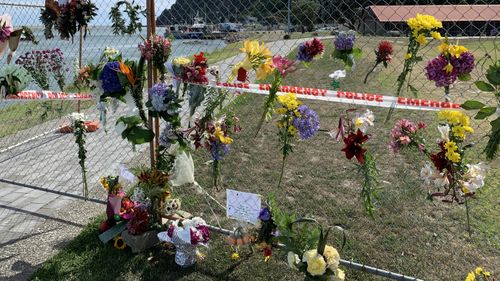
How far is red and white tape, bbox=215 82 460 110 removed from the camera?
225cm

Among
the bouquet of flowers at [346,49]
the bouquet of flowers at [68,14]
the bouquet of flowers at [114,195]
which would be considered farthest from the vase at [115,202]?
the bouquet of flowers at [346,49]

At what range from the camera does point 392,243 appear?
3285mm

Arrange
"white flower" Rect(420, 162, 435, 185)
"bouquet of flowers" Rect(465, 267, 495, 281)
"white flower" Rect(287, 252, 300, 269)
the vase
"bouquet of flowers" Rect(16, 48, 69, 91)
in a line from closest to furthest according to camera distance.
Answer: "bouquet of flowers" Rect(465, 267, 495, 281), "white flower" Rect(420, 162, 435, 185), "white flower" Rect(287, 252, 300, 269), the vase, "bouquet of flowers" Rect(16, 48, 69, 91)

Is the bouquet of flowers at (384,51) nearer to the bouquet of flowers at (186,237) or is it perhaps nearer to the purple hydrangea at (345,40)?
the purple hydrangea at (345,40)

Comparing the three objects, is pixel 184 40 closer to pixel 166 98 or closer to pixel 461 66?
pixel 166 98

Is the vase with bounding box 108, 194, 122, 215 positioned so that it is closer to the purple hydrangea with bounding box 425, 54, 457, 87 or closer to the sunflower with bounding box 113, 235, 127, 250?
the sunflower with bounding box 113, 235, 127, 250

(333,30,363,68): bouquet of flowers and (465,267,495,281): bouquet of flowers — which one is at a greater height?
(333,30,363,68): bouquet of flowers

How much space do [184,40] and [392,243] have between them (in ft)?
7.26

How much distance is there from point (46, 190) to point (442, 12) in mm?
3535

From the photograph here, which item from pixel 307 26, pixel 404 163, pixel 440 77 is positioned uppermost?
pixel 307 26

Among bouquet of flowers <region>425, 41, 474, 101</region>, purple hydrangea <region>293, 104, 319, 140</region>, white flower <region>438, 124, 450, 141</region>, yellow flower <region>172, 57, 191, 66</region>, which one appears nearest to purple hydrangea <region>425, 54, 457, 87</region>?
bouquet of flowers <region>425, 41, 474, 101</region>

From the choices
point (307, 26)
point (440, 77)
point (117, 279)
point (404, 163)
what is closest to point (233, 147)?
point (404, 163)

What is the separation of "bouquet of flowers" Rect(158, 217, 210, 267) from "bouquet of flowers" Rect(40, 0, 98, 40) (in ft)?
5.41

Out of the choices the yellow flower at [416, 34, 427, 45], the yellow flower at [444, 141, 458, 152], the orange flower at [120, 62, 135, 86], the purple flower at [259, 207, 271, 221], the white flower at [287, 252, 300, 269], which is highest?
the yellow flower at [416, 34, 427, 45]
